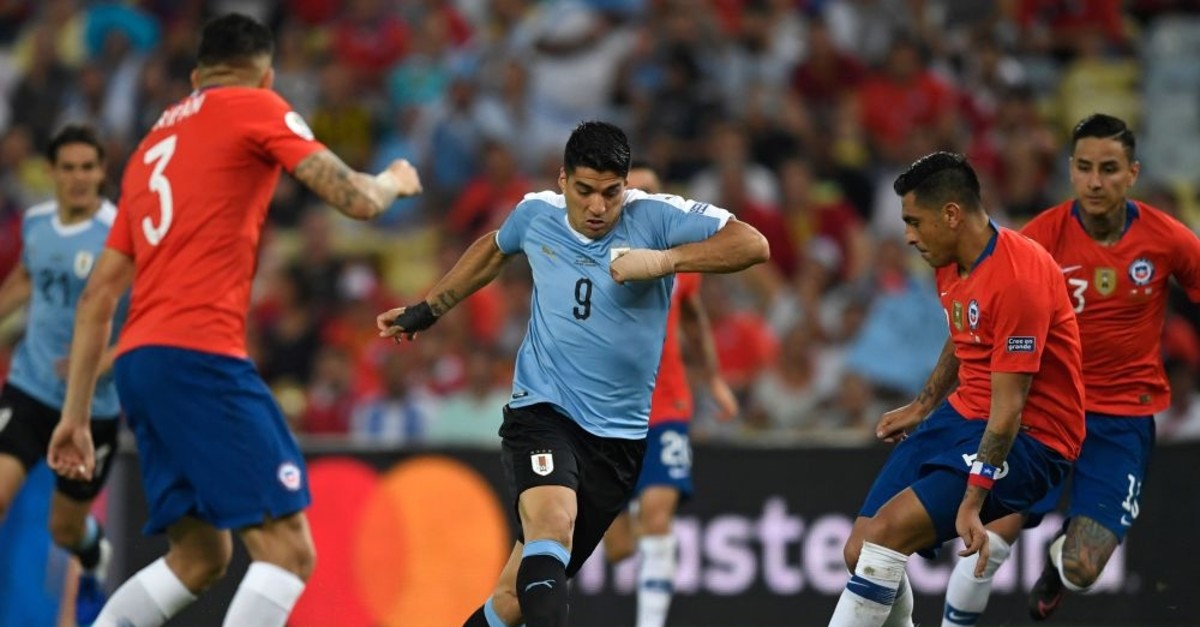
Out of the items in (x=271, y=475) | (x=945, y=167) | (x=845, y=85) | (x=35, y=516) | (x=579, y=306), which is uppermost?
(x=845, y=85)

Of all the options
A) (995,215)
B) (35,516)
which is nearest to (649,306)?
(35,516)

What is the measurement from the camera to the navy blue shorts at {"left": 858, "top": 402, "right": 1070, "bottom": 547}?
7.46 metres

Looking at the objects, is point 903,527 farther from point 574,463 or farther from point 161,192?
point 161,192

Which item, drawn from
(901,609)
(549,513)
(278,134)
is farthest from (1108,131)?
(278,134)

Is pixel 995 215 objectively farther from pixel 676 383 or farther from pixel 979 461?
pixel 979 461

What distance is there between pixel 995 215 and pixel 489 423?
4.48m

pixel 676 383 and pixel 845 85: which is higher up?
pixel 845 85

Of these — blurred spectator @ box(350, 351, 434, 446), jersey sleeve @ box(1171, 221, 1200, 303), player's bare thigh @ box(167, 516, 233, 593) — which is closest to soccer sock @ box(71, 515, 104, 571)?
player's bare thigh @ box(167, 516, 233, 593)

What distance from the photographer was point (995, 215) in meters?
14.6

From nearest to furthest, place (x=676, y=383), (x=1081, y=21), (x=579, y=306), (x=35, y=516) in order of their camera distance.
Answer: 1. (x=579, y=306)
2. (x=676, y=383)
3. (x=35, y=516)
4. (x=1081, y=21)

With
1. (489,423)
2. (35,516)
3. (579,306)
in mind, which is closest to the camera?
(579,306)

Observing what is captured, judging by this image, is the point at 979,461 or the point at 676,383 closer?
the point at 979,461

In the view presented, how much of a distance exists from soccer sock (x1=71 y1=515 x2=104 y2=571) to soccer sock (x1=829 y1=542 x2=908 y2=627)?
4415 millimetres

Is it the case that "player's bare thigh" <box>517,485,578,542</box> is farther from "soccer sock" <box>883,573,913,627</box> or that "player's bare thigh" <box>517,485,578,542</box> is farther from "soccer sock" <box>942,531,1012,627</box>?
"soccer sock" <box>942,531,1012,627</box>
